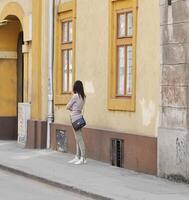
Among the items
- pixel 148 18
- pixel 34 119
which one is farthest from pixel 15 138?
pixel 148 18

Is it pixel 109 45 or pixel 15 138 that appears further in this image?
pixel 15 138

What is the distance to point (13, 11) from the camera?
2017 centimetres

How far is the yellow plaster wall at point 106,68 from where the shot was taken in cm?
1294

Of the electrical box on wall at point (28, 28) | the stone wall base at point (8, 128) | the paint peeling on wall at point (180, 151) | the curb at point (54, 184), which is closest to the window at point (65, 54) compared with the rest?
the electrical box on wall at point (28, 28)

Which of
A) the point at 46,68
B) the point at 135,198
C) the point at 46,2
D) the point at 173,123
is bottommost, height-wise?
the point at 135,198

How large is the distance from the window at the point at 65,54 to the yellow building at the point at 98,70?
0.02 metres

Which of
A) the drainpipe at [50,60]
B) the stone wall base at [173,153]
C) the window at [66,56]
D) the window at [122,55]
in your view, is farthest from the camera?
the drainpipe at [50,60]

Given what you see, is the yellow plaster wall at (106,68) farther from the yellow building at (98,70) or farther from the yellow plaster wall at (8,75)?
the yellow plaster wall at (8,75)

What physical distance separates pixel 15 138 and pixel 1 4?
432 cm

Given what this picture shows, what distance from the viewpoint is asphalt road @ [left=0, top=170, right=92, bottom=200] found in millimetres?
11031

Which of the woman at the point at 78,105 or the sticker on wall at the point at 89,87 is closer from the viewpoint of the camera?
the woman at the point at 78,105

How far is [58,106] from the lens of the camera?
57.7 feet

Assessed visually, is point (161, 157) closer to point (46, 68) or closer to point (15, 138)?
point (46, 68)

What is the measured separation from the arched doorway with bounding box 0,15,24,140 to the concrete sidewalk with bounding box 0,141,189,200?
15.4 feet
